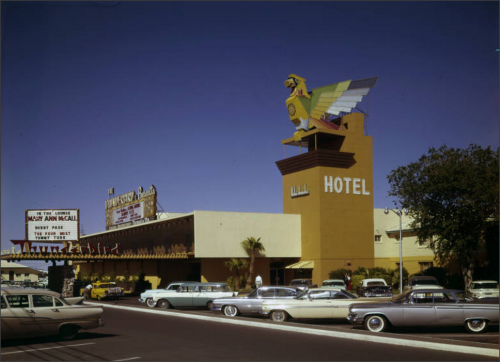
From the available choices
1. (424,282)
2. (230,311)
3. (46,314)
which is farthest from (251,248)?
(46,314)

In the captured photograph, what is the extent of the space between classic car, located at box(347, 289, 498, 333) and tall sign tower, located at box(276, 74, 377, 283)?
3061 cm

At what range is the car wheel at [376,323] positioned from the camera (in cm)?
1728

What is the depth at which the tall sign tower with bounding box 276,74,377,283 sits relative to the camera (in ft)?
160

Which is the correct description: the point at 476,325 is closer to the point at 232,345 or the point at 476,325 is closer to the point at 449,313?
the point at 449,313

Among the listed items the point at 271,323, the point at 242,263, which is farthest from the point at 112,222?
the point at 271,323

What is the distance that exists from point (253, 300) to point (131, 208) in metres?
43.8

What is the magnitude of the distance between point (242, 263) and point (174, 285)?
17642 millimetres

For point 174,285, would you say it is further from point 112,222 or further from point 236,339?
point 112,222

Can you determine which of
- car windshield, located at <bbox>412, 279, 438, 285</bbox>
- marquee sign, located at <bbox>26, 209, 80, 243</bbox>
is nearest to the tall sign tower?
car windshield, located at <bbox>412, 279, 438, 285</bbox>

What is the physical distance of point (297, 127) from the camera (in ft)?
170

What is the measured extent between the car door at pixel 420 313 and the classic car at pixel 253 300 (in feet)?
19.9

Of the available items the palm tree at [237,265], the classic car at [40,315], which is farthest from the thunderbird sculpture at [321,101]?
the classic car at [40,315]

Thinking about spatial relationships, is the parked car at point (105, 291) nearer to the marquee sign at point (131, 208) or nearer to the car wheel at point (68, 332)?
the marquee sign at point (131, 208)

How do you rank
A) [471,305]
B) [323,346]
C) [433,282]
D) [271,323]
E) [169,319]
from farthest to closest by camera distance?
[433,282]
[169,319]
[271,323]
[471,305]
[323,346]
